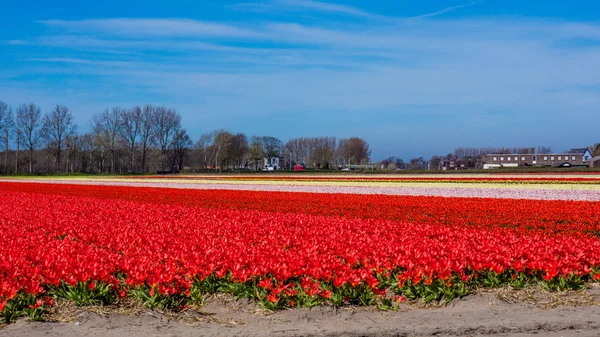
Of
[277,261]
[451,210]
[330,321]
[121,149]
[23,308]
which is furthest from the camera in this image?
[121,149]

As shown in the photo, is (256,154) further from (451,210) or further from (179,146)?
(451,210)

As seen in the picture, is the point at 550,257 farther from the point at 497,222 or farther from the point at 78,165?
the point at 78,165

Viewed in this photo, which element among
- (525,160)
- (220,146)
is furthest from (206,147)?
(525,160)

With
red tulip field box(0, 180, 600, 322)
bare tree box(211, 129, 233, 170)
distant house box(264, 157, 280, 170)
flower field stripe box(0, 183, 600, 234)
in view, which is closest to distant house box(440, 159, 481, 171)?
distant house box(264, 157, 280, 170)

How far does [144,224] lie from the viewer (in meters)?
13.5

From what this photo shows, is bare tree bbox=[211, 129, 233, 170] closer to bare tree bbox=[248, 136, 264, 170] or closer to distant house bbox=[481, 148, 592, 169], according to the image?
bare tree bbox=[248, 136, 264, 170]

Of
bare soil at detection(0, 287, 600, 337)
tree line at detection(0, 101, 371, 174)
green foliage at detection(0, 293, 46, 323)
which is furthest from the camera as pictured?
tree line at detection(0, 101, 371, 174)

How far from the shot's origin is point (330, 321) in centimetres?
626

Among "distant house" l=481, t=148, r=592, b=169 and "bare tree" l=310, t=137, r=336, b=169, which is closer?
"bare tree" l=310, t=137, r=336, b=169

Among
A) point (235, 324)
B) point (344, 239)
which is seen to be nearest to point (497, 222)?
point (344, 239)

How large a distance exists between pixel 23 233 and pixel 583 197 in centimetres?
2136

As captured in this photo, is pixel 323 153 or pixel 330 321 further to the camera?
pixel 323 153

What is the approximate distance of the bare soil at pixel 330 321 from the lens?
19.6 ft

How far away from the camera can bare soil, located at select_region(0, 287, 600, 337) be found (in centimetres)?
598
